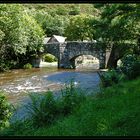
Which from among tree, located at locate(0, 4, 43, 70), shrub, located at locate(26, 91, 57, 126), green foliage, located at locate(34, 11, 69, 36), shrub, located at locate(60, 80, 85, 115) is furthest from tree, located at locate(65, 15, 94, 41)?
shrub, located at locate(26, 91, 57, 126)

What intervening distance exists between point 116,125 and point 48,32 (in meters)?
63.4

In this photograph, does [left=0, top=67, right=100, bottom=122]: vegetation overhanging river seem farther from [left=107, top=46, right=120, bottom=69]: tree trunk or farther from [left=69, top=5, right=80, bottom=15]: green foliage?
[left=69, top=5, right=80, bottom=15]: green foliage

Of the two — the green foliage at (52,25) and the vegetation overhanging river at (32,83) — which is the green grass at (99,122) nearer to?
the vegetation overhanging river at (32,83)

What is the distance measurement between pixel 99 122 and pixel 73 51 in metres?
38.5

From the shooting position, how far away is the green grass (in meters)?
6.32

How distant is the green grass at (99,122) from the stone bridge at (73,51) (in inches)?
1322

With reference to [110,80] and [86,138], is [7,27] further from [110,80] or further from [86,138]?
[86,138]

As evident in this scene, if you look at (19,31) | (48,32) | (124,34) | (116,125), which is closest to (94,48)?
(19,31)

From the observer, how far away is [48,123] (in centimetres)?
909

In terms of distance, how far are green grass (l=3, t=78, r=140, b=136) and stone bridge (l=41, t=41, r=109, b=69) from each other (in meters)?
33.6

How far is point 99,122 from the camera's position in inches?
→ 280

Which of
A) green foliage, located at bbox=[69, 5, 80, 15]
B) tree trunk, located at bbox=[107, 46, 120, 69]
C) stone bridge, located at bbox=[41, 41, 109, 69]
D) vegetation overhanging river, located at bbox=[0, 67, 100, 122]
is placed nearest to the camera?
vegetation overhanging river, located at bbox=[0, 67, 100, 122]

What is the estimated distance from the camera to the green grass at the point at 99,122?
6320 mm

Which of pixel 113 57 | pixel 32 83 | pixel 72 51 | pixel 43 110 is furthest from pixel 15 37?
pixel 43 110
